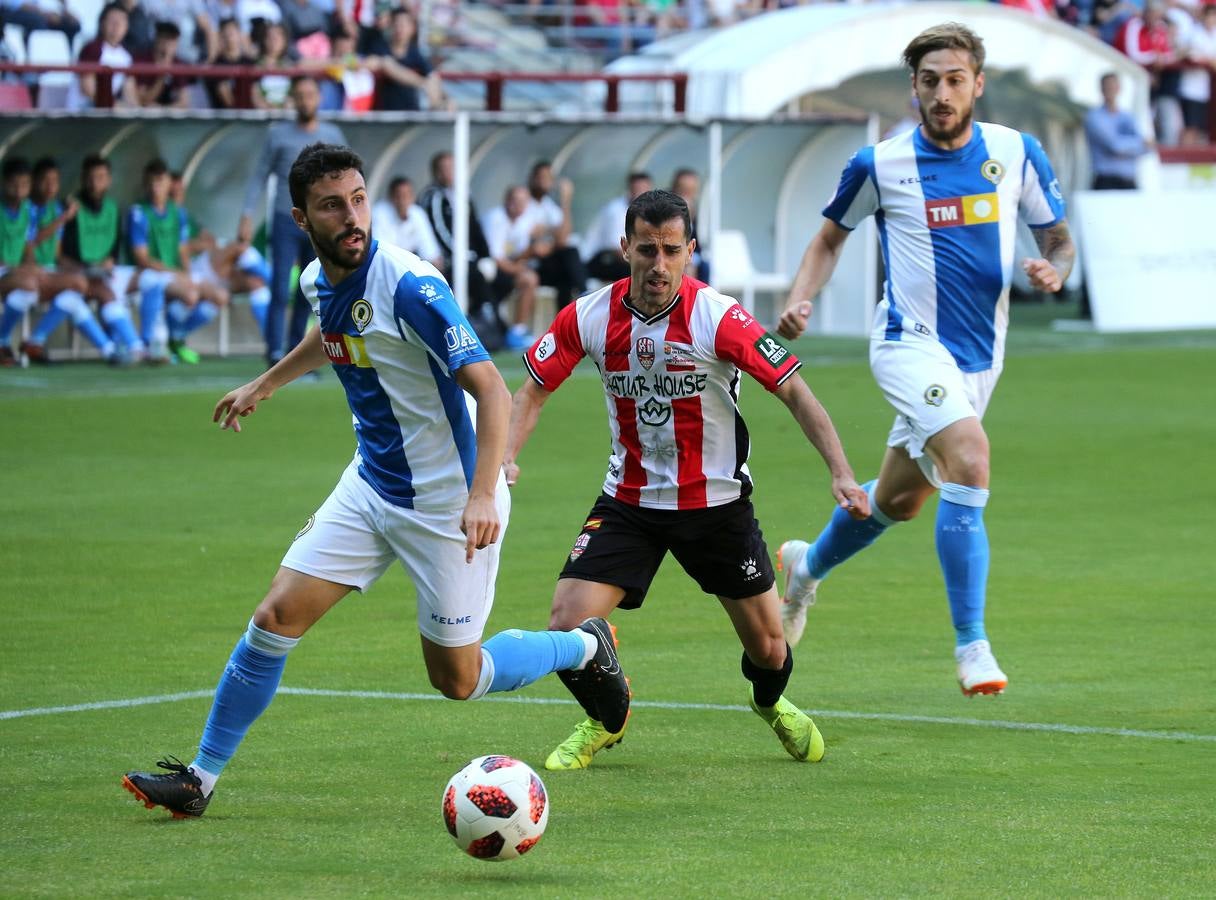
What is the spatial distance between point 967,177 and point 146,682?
354cm

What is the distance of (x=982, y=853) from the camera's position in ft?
17.9

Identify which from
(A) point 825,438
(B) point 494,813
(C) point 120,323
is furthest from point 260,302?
(B) point 494,813

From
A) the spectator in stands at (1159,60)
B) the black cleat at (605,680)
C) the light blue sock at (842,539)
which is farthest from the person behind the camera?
the spectator in stands at (1159,60)

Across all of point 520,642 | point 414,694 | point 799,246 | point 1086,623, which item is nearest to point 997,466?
point 1086,623

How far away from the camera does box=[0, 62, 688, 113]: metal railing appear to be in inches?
729

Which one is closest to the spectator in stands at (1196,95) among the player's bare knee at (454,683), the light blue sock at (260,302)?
the light blue sock at (260,302)

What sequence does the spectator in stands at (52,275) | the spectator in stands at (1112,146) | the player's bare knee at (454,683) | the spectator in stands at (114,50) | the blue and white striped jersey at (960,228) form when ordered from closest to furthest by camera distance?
1. the player's bare knee at (454,683)
2. the blue and white striped jersey at (960,228)
3. the spectator in stands at (52,275)
4. the spectator in stands at (114,50)
5. the spectator in stands at (1112,146)

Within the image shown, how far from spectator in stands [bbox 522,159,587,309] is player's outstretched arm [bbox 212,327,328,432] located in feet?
48.5

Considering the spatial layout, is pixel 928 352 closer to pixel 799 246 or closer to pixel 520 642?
pixel 520 642

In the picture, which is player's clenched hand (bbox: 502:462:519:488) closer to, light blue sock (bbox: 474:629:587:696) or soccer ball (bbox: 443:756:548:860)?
light blue sock (bbox: 474:629:587:696)

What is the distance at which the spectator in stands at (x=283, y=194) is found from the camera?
17484 mm

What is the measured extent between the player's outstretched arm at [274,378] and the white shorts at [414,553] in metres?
0.52

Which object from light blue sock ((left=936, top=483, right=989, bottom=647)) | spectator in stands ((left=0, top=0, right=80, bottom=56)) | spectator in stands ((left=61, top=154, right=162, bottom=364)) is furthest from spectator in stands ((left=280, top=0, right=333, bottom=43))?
light blue sock ((left=936, top=483, right=989, bottom=647))

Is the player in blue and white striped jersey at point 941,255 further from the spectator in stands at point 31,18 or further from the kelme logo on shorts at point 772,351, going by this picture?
the spectator in stands at point 31,18
